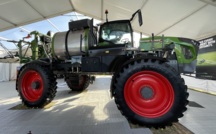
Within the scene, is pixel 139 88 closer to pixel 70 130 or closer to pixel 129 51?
pixel 129 51

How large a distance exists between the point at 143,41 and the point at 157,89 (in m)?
1.24

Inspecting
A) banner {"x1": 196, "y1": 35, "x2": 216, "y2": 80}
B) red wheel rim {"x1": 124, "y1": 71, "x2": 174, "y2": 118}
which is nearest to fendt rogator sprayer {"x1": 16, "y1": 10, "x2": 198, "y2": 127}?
red wheel rim {"x1": 124, "y1": 71, "x2": 174, "y2": 118}

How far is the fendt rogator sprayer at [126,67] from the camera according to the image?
2.40m

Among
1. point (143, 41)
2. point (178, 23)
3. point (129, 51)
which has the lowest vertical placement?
point (129, 51)

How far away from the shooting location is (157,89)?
2482 mm

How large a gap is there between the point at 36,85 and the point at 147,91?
2569 mm

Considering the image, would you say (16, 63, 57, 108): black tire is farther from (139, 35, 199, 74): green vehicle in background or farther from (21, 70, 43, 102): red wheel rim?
(139, 35, 199, 74): green vehicle in background

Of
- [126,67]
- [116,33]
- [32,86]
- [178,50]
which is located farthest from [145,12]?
[32,86]

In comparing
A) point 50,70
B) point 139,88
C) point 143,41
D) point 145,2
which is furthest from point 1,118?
point 145,2

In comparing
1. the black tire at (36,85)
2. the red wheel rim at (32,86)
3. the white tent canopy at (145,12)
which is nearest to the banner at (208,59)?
the white tent canopy at (145,12)

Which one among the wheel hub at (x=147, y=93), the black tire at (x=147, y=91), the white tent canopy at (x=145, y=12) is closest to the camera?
the black tire at (x=147, y=91)

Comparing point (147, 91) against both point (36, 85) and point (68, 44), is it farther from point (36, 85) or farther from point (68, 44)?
point (36, 85)

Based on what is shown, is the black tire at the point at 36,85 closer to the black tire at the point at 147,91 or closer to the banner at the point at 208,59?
the black tire at the point at 147,91

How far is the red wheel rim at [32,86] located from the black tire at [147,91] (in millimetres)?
2084
